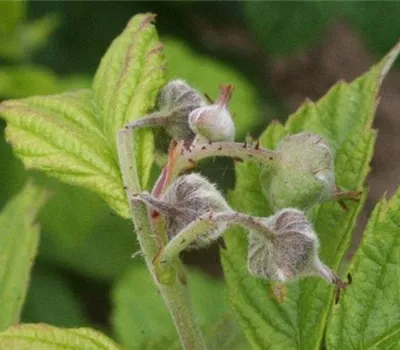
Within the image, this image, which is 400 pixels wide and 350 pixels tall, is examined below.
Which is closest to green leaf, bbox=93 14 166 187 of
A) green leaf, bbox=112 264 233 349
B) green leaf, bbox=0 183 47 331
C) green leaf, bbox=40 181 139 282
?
green leaf, bbox=0 183 47 331

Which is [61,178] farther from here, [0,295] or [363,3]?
[363,3]

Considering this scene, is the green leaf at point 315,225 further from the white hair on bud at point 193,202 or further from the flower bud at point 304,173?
the white hair on bud at point 193,202

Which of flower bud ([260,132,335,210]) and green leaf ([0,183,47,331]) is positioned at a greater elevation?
flower bud ([260,132,335,210])

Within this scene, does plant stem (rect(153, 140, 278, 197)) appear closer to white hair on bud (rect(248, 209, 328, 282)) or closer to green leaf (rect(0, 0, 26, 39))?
white hair on bud (rect(248, 209, 328, 282))

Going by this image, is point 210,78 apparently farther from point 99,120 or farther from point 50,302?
point 99,120

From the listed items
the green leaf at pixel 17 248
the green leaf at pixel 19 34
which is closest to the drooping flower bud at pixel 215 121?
the green leaf at pixel 17 248

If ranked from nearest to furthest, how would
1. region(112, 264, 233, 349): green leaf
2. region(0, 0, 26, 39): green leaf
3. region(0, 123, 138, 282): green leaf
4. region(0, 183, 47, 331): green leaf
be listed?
region(0, 183, 47, 331): green leaf
region(112, 264, 233, 349): green leaf
region(0, 0, 26, 39): green leaf
region(0, 123, 138, 282): green leaf
